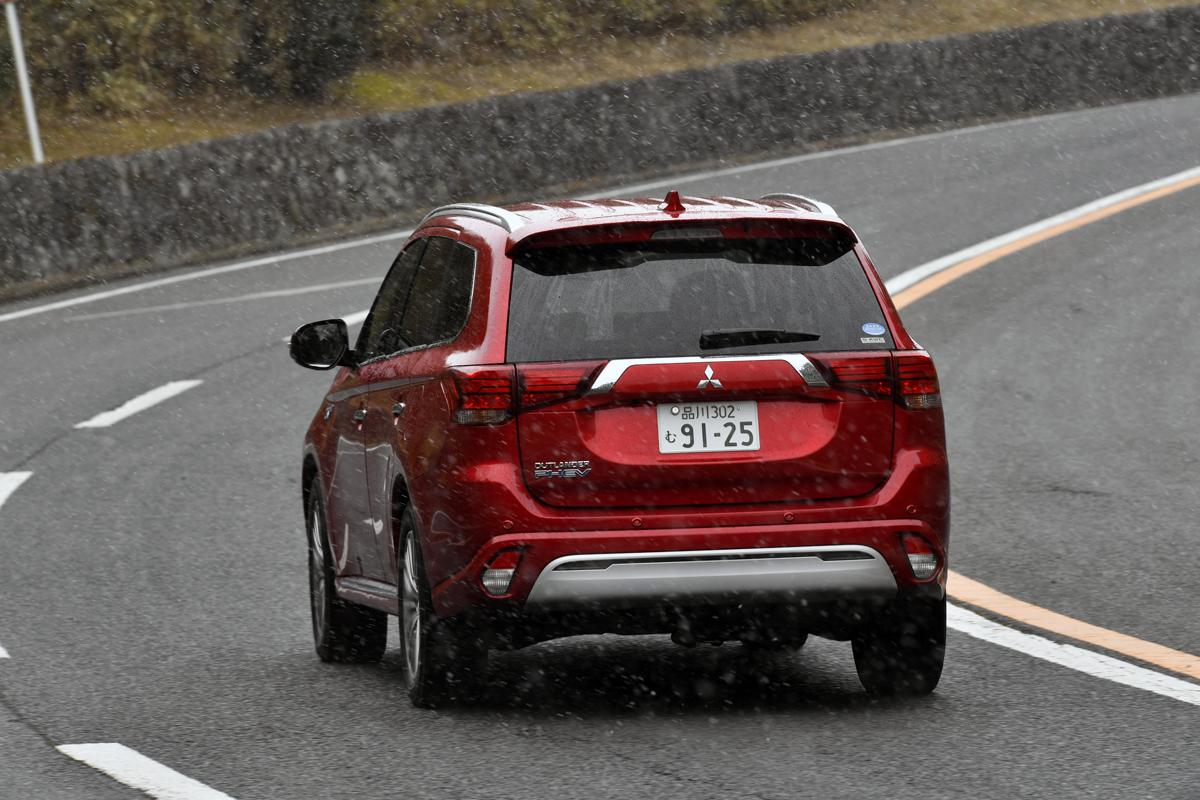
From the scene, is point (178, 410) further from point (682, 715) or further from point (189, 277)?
point (682, 715)

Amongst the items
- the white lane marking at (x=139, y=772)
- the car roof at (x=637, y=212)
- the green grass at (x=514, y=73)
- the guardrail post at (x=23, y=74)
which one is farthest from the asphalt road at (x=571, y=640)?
the green grass at (x=514, y=73)

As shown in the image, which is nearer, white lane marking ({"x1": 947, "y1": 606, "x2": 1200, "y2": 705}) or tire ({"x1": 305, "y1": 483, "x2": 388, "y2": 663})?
white lane marking ({"x1": 947, "y1": 606, "x2": 1200, "y2": 705})

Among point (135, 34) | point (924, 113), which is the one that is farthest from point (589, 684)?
point (135, 34)

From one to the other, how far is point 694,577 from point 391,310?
85.7 inches

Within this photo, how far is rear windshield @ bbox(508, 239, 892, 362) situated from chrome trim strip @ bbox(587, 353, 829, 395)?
33 millimetres

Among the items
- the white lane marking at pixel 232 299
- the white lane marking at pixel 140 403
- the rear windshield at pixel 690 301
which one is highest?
the rear windshield at pixel 690 301

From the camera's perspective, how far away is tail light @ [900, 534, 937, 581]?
709 centimetres

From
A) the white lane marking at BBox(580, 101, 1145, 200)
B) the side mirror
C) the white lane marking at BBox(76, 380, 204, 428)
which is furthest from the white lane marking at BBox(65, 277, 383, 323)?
the side mirror

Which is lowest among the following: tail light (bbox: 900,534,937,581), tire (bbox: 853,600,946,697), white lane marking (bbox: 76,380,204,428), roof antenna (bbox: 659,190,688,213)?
white lane marking (bbox: 76,380,204,428)

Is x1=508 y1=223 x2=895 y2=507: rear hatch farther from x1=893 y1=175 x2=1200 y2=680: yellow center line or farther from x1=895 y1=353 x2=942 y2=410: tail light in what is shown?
x1=893 y1=175 x2=1200 y2=680: yellow center line

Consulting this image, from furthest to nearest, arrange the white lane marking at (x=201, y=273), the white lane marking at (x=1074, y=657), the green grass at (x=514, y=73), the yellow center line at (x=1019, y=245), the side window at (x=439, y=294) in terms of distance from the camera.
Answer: the green grass at (x=514, y=73) < the white lane marking at (x=201, y=273) < the yellow center line at (x=1019, y=245) < the side window at (x=439, y=294) < the white lane marking at (x=1074, y=657)

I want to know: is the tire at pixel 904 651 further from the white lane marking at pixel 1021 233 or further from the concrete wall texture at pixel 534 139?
the concrete wall texture at pixel 534 139

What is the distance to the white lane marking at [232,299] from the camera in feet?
68.7

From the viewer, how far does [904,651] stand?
24.5ft
